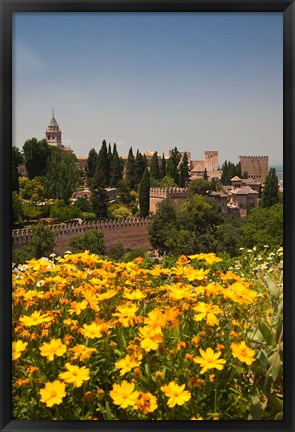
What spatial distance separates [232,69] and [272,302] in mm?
983

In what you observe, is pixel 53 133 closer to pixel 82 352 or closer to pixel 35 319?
pixel 35 319

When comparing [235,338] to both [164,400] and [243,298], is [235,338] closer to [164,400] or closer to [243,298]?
[243,298]

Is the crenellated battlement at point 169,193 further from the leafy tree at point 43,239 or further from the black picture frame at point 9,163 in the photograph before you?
the black picture frame at point 9,163

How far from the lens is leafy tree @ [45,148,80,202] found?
2.58 meters

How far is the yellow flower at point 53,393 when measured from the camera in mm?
1064

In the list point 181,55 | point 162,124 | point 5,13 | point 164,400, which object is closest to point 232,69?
point 181,55

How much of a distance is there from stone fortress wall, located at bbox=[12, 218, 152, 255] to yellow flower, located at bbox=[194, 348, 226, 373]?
1091 millimetres

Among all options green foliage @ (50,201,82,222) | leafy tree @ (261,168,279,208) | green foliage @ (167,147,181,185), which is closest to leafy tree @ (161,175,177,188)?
green foliage @ (167,147,181,185)

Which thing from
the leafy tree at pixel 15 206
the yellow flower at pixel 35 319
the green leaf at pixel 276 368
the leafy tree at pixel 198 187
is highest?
the leafy tree at pixel 198 187

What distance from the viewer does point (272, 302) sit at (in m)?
1.22

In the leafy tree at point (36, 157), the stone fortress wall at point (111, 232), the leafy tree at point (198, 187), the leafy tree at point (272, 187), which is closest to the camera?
the leafy tree at point (272, 187)

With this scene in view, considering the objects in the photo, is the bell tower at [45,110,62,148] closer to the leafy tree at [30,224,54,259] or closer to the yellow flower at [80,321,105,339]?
the leafy tree at [30,224,54,259]

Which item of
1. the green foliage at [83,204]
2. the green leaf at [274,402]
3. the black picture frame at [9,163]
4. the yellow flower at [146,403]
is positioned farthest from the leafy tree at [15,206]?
the green foliage at [83,204]

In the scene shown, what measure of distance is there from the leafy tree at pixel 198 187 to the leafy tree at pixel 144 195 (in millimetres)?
356
